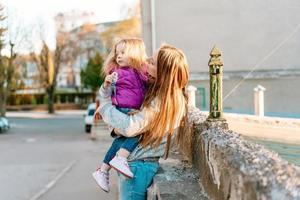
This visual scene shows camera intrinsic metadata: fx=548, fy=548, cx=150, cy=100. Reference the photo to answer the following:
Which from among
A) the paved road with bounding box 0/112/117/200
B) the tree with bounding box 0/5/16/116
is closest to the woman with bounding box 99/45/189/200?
the paved road with bounding box 0/112/117/200

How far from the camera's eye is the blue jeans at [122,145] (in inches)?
137

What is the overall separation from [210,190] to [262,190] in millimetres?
1415

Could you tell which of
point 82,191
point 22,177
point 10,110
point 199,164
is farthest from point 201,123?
point 10,110

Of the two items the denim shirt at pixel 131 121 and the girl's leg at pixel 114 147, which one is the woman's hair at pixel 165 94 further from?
the girl's leg at pixel 114 147

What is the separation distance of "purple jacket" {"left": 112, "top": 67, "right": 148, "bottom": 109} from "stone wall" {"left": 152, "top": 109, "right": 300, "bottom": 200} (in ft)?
1.67

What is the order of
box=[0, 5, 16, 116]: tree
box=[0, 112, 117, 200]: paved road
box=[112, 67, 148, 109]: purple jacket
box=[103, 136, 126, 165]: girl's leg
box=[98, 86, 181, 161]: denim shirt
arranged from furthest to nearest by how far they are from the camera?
1. box=[0, 5, 16, 116]: tree
2. box=[0, 112, 117, 200]: paved road
3. box=[103, 136, 126, 165]: girl's leg
4. box=[112, 67, 148, 109]: purple jacket
5. box=[98, 86, 181, 161]: denim shirt

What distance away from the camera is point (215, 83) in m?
4.11

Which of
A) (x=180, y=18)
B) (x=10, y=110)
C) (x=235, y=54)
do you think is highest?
(x=180, y=18)

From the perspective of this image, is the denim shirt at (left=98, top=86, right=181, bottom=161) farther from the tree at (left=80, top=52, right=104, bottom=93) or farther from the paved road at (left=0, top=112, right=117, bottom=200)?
the tree at (left=80, top=52, right=104, bottom=93)

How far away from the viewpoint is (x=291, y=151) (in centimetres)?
854

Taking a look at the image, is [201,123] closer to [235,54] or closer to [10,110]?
[235,54]

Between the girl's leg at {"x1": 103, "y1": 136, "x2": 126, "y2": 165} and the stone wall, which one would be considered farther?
the girl's leg at {"x1": 103, "y1": 136, "x2": 126, "y2": 165}

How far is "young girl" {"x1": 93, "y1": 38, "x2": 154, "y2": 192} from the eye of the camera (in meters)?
3.47

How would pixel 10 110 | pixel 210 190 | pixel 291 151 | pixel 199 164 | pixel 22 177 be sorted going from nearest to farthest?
pixel 210 190 → pixel 199 164 → pixel 291 151 → pixel 22 177 → pixel 10 110
